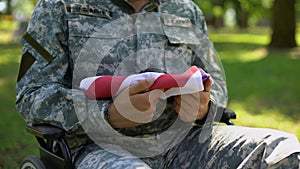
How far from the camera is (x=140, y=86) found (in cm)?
189

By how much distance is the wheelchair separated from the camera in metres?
1.95

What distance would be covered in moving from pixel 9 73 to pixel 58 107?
8.04 meters

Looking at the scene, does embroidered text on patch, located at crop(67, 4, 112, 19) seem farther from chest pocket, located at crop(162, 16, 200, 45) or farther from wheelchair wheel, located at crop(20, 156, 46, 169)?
wheelchair wheel, located at crop(20, 156, 46, 169)

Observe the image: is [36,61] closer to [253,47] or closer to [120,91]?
[120,91]

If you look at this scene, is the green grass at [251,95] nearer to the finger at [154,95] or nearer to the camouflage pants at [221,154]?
the camouflage pants at [221,154]

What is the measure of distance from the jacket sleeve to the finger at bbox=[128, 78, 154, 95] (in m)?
0.15

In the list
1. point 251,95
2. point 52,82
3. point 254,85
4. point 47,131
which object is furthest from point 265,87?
point 47,131

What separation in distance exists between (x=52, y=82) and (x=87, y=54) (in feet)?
0.64

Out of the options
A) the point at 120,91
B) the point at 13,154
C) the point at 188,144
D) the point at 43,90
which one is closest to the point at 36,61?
the point at 43,90

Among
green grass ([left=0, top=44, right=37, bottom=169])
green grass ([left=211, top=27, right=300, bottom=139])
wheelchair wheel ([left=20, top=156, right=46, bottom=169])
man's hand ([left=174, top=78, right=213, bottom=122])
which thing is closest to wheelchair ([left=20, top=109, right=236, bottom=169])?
wheelchair wheel ([left=20, top=156, right=46, bottom=169])

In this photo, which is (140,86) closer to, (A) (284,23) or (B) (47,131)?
(B) (47,131)

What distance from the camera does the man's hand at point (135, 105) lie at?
1.89 metres

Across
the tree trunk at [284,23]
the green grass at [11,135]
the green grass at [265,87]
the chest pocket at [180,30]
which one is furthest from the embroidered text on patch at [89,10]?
the tree trunk at [284,23]

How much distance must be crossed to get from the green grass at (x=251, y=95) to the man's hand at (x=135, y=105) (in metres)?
2.03
